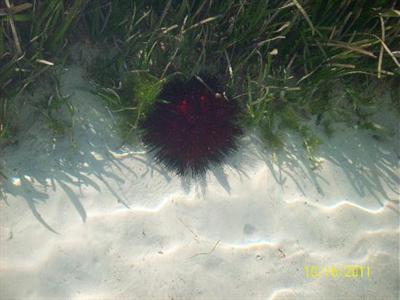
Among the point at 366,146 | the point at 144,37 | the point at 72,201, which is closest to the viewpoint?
the point at 72,201

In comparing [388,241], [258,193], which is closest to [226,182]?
[258,193]

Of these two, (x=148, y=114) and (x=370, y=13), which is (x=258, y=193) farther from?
(x=370, y=13)

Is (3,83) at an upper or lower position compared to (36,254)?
upper

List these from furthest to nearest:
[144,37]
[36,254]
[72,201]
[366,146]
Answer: [366,146] < [144,37] < [72,201] < [36,254]
